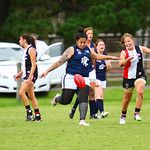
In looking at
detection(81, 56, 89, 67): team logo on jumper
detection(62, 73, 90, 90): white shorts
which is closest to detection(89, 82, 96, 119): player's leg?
detection(62, 73, 90, 90): white shorts

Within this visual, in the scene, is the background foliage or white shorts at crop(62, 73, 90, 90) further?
the background foliage

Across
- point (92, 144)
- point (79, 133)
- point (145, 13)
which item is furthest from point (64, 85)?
point (145, 13)

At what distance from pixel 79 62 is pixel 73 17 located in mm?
15575

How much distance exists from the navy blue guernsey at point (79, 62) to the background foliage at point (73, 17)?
553 inches

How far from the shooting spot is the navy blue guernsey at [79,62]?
9086 mm

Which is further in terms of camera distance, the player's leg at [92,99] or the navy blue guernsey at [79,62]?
the player's leg at [92,99]

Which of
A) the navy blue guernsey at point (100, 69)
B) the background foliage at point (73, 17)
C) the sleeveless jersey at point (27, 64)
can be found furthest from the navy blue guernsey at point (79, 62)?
the background foliage at point (73, 17)

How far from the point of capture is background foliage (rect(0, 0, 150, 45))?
23422mm

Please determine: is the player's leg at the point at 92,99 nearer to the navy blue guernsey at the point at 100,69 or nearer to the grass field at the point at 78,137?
the navy blue guernsey at the point at 100,69

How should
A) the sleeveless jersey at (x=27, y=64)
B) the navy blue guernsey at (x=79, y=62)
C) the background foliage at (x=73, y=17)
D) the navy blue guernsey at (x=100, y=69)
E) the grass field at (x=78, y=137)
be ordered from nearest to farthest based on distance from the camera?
1. the grass field at (x=78, y=137)
2. the navy blue guernsey at (x=79, y=62)
3. the sleeveless jersey at (x=27, y=64)
4. the navy blue guernsey at (x=100, y=69)
5. the background foliage at (x=73, y=17)

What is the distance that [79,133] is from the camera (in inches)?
313

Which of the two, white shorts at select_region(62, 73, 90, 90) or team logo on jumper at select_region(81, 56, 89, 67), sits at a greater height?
team logo on jumper at select_region(81, 56, 89, 67)

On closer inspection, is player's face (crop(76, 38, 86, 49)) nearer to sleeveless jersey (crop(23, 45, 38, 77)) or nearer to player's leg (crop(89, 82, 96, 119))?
sleeveless jersey (crop(23, 45, 38, 77))

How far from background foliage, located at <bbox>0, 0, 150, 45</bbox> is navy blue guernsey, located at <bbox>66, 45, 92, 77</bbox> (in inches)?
553
